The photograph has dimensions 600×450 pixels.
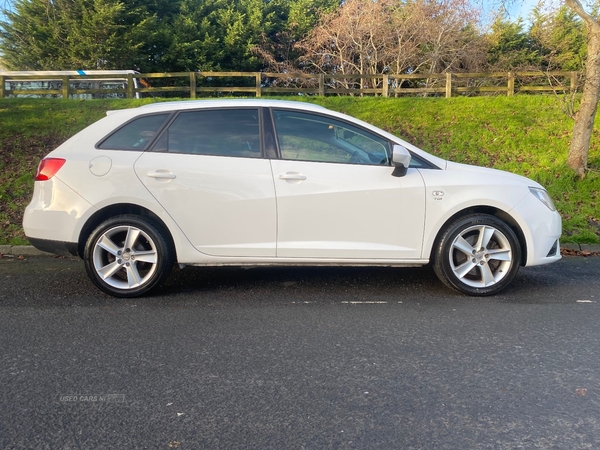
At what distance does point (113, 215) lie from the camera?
480 cm

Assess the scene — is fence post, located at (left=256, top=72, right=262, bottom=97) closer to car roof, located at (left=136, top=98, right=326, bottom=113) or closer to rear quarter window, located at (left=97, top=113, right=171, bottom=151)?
car roof, located at (left=136, top=98, right=326, bottom=113)

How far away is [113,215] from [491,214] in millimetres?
3569

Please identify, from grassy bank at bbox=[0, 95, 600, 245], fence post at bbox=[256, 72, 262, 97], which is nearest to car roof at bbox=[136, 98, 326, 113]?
grassy bank at bbox=[0, 95, 600, 245]

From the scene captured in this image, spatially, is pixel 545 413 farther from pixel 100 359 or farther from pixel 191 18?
pixel 191 18

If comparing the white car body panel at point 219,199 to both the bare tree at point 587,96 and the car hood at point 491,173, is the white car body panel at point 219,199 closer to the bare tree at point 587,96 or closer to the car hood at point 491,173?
the car hood at point 491,173

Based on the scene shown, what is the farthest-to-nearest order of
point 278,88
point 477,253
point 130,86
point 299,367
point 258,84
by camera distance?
point 278,88 < point 258,84 < point 130,86 < point 477,253 < point 299,367

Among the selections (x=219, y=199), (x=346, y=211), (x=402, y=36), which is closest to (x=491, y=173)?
(x=346, y=211)

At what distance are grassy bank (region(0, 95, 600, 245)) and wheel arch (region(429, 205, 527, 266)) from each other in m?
2.99

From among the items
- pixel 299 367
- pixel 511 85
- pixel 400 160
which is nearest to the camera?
pixel 299 367

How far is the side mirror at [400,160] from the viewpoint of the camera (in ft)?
15.0

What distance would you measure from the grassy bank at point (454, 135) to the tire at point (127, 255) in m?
3.04

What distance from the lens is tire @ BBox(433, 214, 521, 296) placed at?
4.76 meters

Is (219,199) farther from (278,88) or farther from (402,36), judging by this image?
(402,36)

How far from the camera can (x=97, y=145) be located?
4781mm
